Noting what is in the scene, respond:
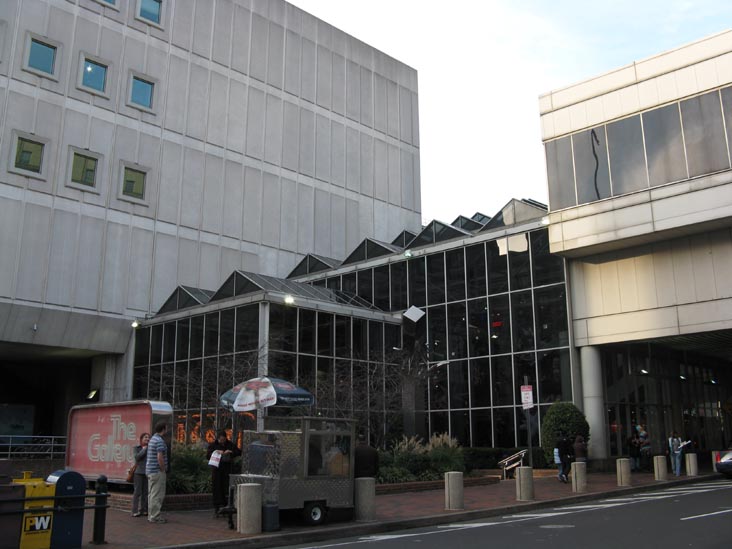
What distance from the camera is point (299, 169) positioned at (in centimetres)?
4528

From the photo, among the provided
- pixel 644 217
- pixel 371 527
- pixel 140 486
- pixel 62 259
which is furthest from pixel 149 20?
pixel 371 527

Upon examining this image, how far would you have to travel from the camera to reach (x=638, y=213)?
26969 mm

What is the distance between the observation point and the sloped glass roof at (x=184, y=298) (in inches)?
1355

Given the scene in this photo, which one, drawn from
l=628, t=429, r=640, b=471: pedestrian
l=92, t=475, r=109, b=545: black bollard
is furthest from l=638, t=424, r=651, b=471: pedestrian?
l=92, t=475, r=109, b=545: black bollard

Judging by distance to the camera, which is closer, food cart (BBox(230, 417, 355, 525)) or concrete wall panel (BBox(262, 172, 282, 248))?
food cart (BBox(230, 417, 355, 525))

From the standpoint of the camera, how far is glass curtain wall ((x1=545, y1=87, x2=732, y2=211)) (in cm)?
2580

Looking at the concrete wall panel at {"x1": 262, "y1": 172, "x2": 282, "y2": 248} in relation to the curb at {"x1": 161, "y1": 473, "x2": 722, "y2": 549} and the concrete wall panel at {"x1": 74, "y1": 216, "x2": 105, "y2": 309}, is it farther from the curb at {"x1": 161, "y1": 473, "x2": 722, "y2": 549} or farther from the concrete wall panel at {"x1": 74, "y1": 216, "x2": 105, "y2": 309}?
the curb at {"x1": 161, "y1": 473, "x2": 722, "y2": 549}

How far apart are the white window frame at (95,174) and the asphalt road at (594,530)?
2666 centimetres

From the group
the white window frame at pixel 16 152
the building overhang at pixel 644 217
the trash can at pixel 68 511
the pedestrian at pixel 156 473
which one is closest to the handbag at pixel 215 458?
the pedestrian at pixel 156 473

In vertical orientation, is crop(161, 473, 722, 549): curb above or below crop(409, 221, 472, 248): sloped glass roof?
below

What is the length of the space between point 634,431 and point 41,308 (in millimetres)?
26920

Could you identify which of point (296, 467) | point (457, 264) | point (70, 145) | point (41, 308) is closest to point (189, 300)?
point (41, 308)

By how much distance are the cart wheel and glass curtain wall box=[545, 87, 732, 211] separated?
18.8 meters

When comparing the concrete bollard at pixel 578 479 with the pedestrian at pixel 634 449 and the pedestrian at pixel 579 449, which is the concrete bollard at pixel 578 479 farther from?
the pedestrian at pixel 634 449
